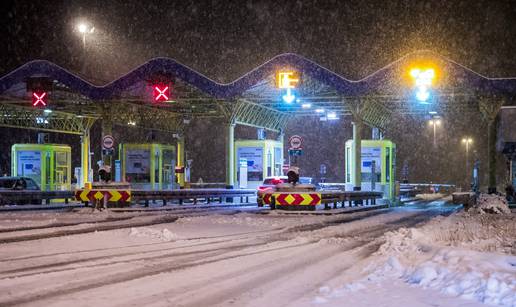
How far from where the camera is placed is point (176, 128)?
52969 mm

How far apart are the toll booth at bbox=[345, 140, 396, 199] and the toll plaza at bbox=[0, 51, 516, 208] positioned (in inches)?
2.6

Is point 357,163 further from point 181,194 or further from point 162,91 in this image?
point 162,91

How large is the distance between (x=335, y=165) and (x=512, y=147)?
30.3 m

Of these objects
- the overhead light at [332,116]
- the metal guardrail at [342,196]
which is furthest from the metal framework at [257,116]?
the metal guardrail at [342,196]

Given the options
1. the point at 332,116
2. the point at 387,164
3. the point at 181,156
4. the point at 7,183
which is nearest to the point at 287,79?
the point at 387,164

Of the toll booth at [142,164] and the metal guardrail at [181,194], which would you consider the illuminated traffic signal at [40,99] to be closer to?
the metal guardrail at [181,194]

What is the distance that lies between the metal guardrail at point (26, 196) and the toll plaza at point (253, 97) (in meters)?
2.15

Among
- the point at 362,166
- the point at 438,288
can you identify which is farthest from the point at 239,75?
the point at 438,288

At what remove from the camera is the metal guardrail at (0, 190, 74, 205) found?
3206cm

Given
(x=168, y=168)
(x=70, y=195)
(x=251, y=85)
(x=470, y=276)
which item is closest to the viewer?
(x=470, y=276)

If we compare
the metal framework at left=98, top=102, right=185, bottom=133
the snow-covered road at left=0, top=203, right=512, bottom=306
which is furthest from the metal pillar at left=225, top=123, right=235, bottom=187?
the snow-covered road at left=0, top=203, right=512, bottom=306

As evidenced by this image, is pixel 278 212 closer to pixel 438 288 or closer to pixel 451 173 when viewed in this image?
pixel 438 288

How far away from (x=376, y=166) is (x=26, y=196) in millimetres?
18983

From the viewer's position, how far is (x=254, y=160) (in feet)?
141
